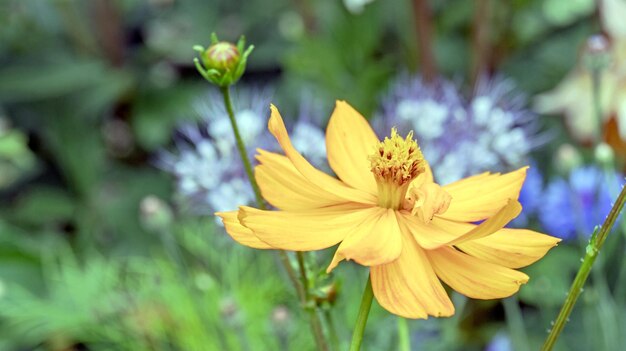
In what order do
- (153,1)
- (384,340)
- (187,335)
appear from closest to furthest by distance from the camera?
(384,340) → (187,335) → (153,1)

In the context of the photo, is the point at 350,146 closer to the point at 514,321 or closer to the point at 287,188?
the point at 287,188

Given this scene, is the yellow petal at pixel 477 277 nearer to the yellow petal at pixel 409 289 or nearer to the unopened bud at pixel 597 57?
the yellow petal at pixel 409 289

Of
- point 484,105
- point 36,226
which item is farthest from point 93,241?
point 484,105

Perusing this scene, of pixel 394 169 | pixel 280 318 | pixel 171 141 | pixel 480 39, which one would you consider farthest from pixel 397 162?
pixel 171 141

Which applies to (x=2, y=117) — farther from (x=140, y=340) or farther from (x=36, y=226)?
(x=140, y=340)

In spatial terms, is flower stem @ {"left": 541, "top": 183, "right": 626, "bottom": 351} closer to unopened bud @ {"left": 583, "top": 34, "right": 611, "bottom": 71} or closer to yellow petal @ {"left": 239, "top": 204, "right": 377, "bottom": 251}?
yellow petal @ {"left": 239, "top": 204, "right": 377, "bottom": 251}

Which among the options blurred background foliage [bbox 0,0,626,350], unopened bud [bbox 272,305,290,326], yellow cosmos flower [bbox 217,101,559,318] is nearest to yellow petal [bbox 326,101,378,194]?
yellow cosmos flower [bbox 217,101,559,318]
